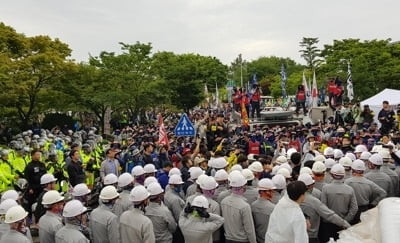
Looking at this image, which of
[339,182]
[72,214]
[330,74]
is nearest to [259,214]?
[339,182]

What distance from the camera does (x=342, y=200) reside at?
6.92m

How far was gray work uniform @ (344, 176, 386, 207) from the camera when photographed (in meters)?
7.43

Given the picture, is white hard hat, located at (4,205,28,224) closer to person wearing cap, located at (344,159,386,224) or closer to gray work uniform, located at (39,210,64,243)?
gray work uniform, located at (39,210,64,243)

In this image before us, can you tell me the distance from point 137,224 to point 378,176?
4334 millimetres

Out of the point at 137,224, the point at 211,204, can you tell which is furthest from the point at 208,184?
the point at 137,224

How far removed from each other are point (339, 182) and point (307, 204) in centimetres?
96

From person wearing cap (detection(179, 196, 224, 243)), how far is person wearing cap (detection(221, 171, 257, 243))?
12.8 inches

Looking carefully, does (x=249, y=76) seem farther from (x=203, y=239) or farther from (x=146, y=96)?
(x=203, y=239)

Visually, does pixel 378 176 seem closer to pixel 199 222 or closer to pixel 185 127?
pixel 199 222

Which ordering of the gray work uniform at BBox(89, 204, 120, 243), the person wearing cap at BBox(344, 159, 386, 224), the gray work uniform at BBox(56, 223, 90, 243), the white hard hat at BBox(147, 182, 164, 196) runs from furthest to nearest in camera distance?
the person wearing cap at BBox(344, 159, 386, 224) < the white hard hat at BBox(147, 182, 164, 196) < the gray work uniform at BBox(89, 204, 120, 243) < the gray work uniform at BBox(56, 223, 90, 243)

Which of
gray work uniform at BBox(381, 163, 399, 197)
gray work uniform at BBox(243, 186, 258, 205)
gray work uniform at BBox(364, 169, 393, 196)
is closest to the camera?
gray work uniform at BBox(243, 186, 258, 205)

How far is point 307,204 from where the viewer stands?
20.8 feet

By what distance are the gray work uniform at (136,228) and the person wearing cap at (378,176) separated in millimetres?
4107

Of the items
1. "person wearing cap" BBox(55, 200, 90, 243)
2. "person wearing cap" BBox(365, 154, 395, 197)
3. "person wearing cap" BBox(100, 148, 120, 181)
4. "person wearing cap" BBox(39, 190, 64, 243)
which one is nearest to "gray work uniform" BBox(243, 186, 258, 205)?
"person wearing cap" BBox(365, 154, 395, 197)
